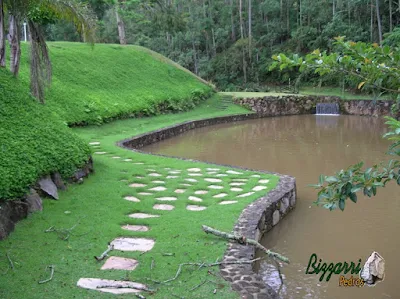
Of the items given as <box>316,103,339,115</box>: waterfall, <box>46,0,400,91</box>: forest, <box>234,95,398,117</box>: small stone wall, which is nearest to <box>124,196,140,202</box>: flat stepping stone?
<box>234,95,398,117</box>: small stone wall

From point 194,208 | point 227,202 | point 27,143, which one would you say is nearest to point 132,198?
point 194,208

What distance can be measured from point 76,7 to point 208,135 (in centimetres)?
763

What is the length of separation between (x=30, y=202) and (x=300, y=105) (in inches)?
724

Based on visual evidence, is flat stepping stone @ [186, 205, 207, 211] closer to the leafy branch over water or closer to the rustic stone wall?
the rustic stone wall

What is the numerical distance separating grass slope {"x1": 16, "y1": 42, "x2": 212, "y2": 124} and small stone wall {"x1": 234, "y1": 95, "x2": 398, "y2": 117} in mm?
2659

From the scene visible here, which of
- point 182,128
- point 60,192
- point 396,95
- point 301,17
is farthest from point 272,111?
point 396,95

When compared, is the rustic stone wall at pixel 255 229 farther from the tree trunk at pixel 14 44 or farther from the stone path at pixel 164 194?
the tree trunk at pixel 14 44

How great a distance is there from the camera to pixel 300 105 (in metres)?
22.2

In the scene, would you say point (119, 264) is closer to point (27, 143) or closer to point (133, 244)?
point (133, 244)

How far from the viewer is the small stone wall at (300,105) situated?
21.3 m

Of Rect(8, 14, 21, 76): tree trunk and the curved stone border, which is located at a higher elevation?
Rect(8, 14, 21, 76): tree trunk

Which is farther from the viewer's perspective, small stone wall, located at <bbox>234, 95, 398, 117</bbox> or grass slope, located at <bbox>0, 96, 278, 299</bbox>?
small stone wall, located at <bbox>234, 95, 398, 117</bbox>

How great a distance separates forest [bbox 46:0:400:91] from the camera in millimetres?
27500

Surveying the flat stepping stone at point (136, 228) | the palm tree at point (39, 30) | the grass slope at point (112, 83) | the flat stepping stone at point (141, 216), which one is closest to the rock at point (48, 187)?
the flat stepping stone at point (141, 216)
